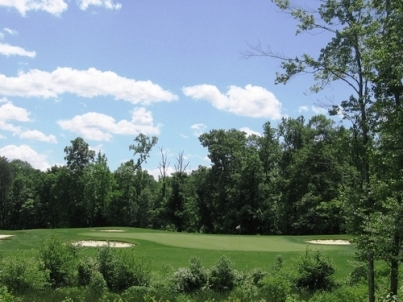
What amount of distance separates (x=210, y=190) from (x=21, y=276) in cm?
4275

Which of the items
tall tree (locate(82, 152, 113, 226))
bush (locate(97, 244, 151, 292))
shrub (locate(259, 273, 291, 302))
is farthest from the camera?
tall tree (locate(82, 152, 113, 226))

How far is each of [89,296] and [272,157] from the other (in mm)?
44687

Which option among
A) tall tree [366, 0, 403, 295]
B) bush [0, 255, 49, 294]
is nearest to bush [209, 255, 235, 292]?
bush [0, 255, 49, 294]

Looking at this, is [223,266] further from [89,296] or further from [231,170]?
[231,170]

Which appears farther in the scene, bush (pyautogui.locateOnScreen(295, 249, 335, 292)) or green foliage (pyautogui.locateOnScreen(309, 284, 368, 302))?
bush (pyautogui.locateOnScreen(295, 249, 335, 292))

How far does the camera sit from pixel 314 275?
548 inches

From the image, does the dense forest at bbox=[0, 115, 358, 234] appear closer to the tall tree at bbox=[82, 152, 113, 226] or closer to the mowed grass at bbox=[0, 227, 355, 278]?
the tall tree at bbox=[82, 152, 113, 226]

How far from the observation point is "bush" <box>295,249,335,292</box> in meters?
13.8

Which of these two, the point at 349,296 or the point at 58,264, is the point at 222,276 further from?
the point at 58,264

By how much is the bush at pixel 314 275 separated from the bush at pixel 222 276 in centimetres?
201

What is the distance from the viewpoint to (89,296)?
39.8 ft

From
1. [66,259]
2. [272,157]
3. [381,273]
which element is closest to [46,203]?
[272,157]

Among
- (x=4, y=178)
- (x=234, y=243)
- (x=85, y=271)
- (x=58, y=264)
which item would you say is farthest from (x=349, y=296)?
(x=4, y=178)

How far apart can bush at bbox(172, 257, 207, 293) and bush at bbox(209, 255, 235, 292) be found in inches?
11.3
